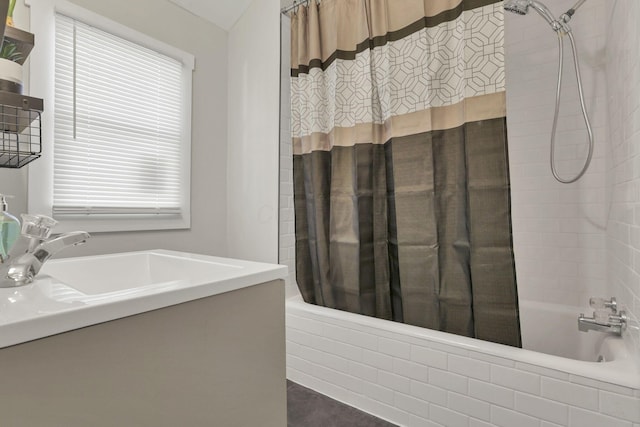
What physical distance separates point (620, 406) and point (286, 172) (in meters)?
1.75

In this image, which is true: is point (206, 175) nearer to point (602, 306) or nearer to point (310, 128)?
point (310, 128)

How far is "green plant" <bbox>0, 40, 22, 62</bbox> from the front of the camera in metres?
0.96

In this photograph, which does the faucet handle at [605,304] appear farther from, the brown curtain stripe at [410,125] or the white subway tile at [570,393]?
the brown curtain stripe at [410,125]

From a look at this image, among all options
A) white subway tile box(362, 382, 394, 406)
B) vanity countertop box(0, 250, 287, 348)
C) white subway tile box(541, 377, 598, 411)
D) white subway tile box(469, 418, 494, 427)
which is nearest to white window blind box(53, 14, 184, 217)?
vanity countertop box(0, 250, 287, 348)

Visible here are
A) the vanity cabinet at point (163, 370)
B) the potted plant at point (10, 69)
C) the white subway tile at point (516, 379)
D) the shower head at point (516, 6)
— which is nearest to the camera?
the vanity cabinet at point (163, 370)

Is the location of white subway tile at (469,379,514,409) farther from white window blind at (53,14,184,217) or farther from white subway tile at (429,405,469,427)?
white window blind at (53,14,184,217)

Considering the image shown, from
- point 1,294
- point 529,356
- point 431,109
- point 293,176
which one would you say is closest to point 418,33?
point 431,109

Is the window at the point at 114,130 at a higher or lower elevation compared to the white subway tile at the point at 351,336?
higher

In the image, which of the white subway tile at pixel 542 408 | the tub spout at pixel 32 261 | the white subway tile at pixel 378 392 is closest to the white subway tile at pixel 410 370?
the white subway tile at pixel 378 392

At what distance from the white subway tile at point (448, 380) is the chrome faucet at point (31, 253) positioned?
1332 millimetres

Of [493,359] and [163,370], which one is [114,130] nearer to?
[163,370]

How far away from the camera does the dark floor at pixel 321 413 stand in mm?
1417

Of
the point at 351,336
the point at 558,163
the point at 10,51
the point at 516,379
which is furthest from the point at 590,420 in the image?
the point at 10,51

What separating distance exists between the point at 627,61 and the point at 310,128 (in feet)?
4.45
